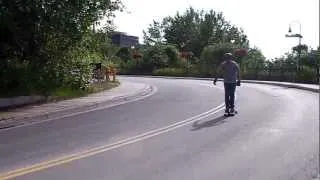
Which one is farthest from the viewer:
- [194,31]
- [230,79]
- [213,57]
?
[194,31]

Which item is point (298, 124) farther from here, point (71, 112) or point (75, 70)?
point (75, 70)

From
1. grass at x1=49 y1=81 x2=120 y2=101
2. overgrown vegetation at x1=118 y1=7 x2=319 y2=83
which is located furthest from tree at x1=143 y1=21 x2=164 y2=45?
grass at x1=49 y1=81 x2=120 y2=101

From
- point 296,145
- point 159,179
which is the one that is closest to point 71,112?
point 296,145

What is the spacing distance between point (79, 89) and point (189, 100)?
441 cm

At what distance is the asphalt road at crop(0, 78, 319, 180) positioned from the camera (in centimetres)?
953

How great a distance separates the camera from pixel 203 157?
10.8 m

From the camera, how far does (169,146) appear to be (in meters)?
12.1

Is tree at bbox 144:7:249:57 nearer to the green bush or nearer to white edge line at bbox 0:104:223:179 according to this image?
the green bush

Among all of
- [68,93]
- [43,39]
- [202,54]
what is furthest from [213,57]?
[43,39]

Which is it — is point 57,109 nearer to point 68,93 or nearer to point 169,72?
point 68,93

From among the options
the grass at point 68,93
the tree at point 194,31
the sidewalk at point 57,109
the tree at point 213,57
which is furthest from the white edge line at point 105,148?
the tree at point 194,31

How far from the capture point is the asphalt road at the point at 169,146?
9.53 metres

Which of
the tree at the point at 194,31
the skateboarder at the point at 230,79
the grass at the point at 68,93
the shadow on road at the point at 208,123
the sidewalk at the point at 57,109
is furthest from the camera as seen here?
the tree at the point at 194,31

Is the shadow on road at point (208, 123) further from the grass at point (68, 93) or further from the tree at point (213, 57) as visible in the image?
the tree at point (213, 57)
